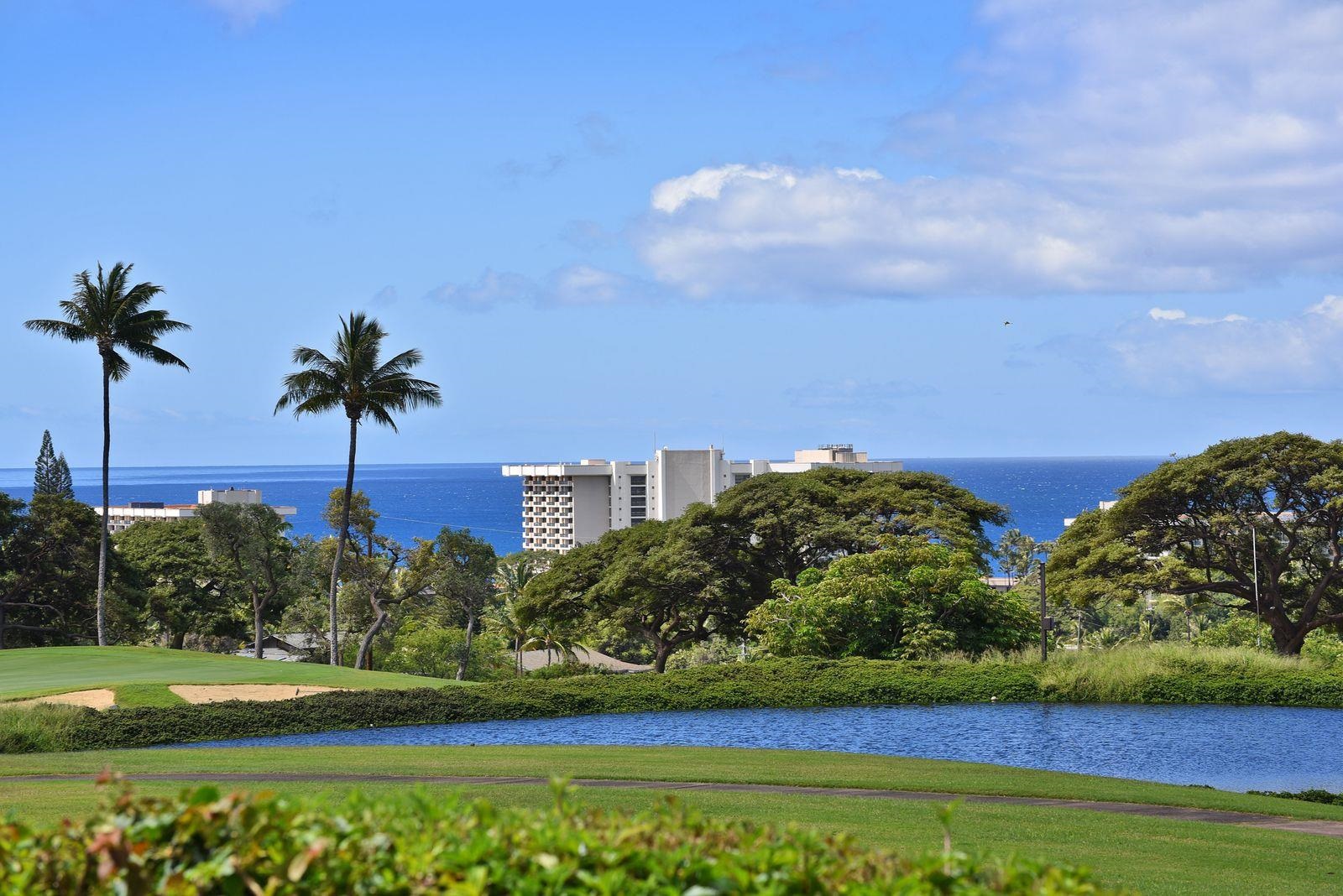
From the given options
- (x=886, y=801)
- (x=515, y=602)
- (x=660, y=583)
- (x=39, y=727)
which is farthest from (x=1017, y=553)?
(x=886, y=801)

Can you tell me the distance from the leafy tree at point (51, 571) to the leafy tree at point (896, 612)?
23943mm

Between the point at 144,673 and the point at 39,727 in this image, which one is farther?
the point at 144,673

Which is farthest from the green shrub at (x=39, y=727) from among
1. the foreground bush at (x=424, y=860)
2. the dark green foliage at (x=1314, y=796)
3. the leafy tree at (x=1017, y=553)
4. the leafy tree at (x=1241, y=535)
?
the leafy tree at (x=1017, y=553)

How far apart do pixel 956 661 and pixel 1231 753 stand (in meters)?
10.2

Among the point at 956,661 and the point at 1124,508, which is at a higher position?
the point at 1124,508

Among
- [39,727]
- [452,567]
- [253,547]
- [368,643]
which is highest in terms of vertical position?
[253,547]

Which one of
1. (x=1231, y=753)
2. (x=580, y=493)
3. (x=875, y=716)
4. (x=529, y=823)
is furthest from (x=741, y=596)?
(x=580, y=493)

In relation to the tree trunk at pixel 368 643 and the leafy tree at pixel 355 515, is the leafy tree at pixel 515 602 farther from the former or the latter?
the leafy tree at pixel 355 515

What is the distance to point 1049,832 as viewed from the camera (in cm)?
1175

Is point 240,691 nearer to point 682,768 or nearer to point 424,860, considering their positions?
point 682,768

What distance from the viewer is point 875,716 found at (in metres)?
27.5

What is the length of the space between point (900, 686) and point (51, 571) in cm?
3077

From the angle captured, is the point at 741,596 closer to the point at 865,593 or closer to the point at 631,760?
the point at 865,593

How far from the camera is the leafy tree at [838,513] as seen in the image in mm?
40500
